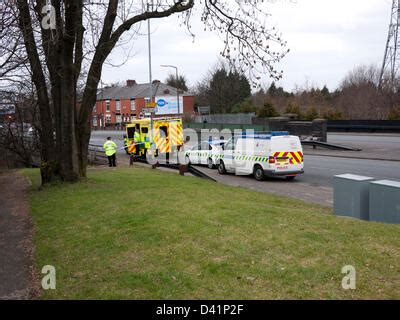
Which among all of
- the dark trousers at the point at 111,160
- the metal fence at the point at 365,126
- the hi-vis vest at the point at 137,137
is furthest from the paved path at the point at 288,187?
the metal fence at the point at 365,126

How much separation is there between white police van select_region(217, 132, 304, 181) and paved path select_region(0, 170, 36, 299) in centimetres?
1000

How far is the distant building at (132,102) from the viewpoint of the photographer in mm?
86650

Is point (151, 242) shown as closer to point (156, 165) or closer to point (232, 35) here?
point (232, 35)

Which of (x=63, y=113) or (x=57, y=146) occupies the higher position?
(x=63, y=113)

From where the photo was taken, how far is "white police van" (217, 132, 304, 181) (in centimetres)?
1886

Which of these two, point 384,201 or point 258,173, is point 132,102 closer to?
point 258,173

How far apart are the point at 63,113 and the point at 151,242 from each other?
803 centimetres

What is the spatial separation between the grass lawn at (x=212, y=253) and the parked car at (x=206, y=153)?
1385 cm

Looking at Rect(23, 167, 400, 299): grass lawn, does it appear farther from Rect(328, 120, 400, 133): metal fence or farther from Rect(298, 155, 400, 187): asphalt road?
Rect(328, 120, 400, 133): metal fence

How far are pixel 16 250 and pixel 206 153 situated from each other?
17.0 m

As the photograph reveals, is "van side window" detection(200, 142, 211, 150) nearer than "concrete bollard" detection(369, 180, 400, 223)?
No

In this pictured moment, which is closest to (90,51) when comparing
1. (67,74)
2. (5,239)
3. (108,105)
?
(67,74)

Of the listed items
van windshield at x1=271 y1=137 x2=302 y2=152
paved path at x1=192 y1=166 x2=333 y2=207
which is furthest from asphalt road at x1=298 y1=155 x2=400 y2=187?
van windshield at x1=271 y1=137 x2=302 y2=152

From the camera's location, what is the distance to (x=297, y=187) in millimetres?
17344
